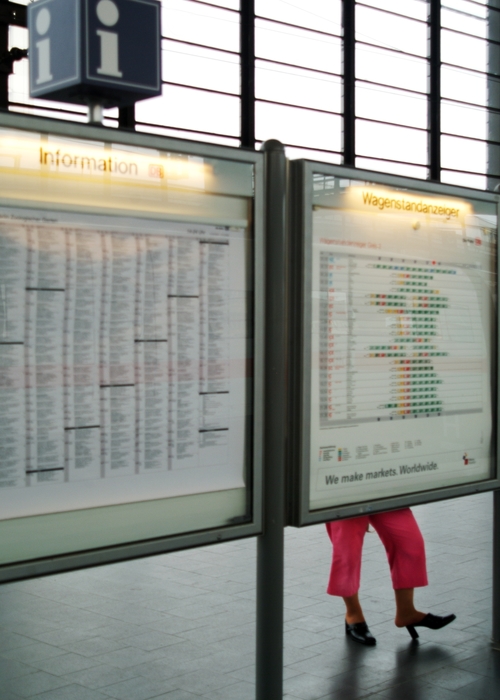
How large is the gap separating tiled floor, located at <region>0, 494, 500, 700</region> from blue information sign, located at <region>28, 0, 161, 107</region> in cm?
280

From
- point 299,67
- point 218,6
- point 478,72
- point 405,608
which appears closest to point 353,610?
point 405,608

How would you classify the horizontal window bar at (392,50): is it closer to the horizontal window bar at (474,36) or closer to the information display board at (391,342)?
the horizontal window bar at (474,36)

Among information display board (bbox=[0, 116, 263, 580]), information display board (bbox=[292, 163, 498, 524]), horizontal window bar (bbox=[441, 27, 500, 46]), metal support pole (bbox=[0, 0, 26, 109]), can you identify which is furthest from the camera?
horizontal window bar (bbox=[441, 27, 500, 46])

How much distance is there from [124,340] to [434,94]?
17.2 metres

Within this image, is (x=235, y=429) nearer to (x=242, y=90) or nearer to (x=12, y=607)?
(x=12, y=607)

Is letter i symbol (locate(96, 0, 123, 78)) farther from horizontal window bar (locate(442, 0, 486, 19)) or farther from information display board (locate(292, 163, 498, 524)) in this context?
horizontal window bar (locate(442, 0, 486, 19))

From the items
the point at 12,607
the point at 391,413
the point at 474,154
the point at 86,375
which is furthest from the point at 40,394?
the point at 474,154

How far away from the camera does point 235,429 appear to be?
→ 374cm

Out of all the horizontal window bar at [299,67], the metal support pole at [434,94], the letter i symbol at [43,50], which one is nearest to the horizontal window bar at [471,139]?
the metal support pole at [434,94]

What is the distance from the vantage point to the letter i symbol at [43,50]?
3.47 meters

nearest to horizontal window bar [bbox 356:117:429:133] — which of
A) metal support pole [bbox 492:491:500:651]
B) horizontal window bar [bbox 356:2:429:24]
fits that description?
horizontal window bar [bbox 356:2:429:24]

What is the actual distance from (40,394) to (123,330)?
1.27 ft

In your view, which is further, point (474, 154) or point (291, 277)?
point (474, 154)

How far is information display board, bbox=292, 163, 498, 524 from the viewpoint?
13.1ft
